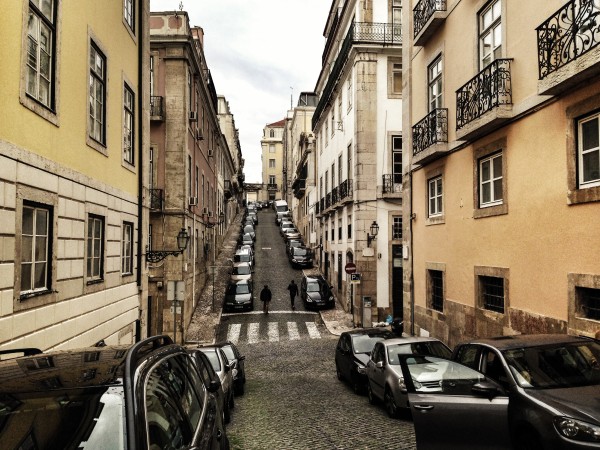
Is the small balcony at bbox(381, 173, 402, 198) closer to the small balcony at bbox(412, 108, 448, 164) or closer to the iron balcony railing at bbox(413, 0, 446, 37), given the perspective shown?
the small balcony at bbox(412, 108, 448, 164)

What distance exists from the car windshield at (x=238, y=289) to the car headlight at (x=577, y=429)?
2426cm

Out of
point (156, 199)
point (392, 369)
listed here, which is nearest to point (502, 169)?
point (392, 369)

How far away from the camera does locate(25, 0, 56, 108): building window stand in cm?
792

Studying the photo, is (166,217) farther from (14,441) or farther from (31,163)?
(14,441)

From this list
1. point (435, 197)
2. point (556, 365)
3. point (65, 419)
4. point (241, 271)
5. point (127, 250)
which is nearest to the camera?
point (65, 419)

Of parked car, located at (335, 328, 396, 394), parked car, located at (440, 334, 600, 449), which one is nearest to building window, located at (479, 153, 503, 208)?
parked car, located at (335, 328, 396, 394)

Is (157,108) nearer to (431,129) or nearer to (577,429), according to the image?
(431,129)

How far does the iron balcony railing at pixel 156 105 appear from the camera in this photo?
22.7 metres

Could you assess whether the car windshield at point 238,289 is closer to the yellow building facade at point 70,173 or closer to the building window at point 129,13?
the yellow building facade at point 70,173

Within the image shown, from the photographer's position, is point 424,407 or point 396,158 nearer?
point 424,407

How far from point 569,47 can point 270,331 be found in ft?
59.7

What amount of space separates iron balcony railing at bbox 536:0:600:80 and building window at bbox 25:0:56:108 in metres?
8.21

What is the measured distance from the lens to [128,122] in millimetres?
13508

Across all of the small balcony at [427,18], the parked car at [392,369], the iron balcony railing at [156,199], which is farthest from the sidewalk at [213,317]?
the small balcony at [427,18]
